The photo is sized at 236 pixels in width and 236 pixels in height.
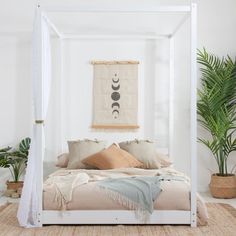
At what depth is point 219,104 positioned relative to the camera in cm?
633

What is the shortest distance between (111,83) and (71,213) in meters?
2.59

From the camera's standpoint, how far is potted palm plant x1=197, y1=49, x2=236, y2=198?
20.5ft

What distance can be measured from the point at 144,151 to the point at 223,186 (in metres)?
1.17

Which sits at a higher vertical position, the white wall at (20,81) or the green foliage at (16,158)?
the white wall at (20,81)

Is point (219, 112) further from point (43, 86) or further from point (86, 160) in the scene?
point (43, 86)

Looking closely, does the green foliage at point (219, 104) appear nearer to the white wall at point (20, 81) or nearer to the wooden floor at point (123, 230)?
the white wall at point (20, 81)

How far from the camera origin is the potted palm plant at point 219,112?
625 centimetres

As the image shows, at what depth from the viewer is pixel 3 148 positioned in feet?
21.7

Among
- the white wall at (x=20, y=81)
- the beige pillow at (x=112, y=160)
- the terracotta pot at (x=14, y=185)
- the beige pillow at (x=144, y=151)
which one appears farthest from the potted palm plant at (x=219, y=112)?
the terracotta pot at (x=14, y=185)

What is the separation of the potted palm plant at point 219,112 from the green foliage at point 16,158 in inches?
94.0

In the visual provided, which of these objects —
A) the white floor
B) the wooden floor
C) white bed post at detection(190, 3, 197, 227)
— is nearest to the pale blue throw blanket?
the wooden floor

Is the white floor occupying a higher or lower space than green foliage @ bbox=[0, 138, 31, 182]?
lower

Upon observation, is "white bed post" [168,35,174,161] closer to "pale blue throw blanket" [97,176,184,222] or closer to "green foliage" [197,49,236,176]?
"green foliage" [197,49,236,176]

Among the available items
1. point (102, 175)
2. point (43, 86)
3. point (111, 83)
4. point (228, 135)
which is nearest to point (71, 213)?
point (102, 175)
